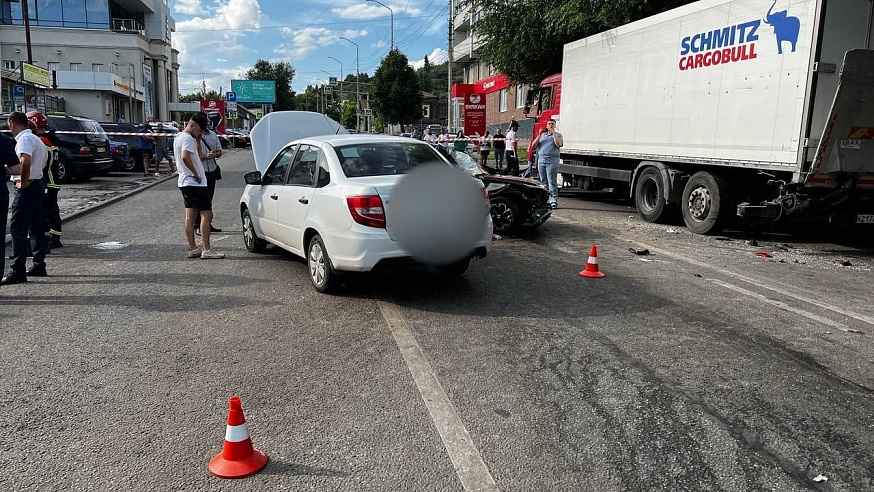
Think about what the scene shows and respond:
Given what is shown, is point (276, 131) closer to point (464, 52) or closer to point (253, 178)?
point (253, 178)

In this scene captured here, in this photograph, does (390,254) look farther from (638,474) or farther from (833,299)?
(833,299)

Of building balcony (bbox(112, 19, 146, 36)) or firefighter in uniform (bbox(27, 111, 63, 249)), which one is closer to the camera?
firefighter in uniform (bbox(27, 111, 63, 249))

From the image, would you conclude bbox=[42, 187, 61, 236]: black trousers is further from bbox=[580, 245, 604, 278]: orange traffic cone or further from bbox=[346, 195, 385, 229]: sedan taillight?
bbox=[580, 245, 604, 278]: orange traffic cone

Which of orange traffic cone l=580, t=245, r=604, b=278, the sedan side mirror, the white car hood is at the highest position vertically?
the white car hood

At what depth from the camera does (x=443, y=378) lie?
4.37 m

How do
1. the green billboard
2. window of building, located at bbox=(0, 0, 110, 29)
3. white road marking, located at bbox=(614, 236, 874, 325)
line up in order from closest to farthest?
white road marking, located at bbox=(614, 236, 874, 325)
window of building, located at bbox=(0, 0, 110, 29)
the green billboard

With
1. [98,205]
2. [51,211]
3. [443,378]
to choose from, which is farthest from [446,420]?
[98,205]

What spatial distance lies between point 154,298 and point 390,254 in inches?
96.4

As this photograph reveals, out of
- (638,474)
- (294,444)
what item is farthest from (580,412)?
(294,444)

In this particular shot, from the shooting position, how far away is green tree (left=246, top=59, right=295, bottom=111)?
396 ft

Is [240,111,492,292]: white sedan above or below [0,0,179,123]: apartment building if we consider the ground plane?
below

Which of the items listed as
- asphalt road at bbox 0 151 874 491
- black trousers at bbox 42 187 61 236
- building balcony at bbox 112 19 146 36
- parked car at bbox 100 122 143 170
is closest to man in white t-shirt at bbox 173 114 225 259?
asphalt road at bbox 0 151 874 491

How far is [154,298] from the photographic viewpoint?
21.0ft

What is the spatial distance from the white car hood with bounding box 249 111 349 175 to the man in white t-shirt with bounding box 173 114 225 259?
2888 millimetres
